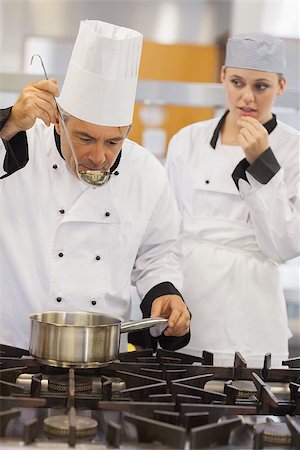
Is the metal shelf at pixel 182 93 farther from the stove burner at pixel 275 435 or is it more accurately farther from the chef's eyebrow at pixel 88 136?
the stove burner at pixel 275 435

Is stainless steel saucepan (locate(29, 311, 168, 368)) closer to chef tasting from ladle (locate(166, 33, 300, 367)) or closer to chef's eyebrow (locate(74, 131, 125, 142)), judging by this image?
chef's eyebrow (locate(74, 131, 125, 142))

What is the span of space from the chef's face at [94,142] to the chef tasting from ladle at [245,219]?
465mm

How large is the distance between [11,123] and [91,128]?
17cm

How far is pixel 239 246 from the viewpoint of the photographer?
2047 mm

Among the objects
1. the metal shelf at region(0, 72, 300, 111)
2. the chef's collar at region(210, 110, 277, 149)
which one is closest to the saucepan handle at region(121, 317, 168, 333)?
the chef's collar at region(210, 110, 277, 149)

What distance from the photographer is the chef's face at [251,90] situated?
6.64 feet

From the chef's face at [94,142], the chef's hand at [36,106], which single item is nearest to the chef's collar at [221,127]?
the chef's face at [94,142]

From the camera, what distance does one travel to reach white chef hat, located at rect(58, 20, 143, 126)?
5.06 ft

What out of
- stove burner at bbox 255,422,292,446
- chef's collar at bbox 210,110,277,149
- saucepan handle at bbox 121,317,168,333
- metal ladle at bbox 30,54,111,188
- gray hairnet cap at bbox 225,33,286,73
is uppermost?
gray hairnet cap at bbox 225,33,286,73

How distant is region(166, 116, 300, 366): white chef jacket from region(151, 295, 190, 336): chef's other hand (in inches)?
12.0

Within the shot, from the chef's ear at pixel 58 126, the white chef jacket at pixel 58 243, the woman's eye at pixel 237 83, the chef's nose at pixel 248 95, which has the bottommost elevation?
the white chef jacket at pixel 58 243

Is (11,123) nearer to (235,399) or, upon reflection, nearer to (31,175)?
(31,175)

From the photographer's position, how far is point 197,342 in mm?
1988

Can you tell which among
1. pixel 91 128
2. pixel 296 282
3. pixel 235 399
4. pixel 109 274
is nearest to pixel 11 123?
pixel 91 128
